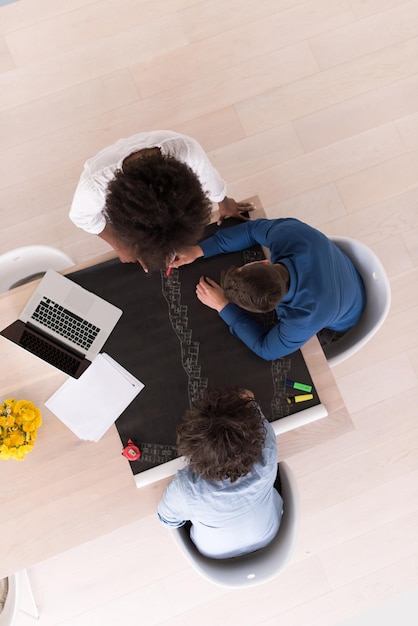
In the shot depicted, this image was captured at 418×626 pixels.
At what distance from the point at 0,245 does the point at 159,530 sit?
1.34 m

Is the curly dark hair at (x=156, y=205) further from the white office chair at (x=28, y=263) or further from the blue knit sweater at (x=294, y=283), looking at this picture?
the white office chair at (x=28, y=263)

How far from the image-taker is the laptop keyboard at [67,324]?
1312 mm

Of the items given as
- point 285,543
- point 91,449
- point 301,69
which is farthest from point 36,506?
point 301,69

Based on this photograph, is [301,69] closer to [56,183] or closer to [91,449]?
[56,183]

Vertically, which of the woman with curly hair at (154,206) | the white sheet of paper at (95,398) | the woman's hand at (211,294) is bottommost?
the white sheet of paper at (95,398)

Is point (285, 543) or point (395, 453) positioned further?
point (395, 453)

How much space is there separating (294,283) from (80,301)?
59 centimetres

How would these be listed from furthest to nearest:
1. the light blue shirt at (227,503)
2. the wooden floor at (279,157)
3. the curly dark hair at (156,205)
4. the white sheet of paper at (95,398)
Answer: the wooden floor at (279,157)
the white sheet of paper at (95,398)
the light blue shirt at (227,503)
the curly dark hair at (156,205)

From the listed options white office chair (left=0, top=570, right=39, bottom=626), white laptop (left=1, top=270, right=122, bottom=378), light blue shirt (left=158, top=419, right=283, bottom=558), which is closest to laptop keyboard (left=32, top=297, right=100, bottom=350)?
white laptop (left=1, top=270, right=122, bottom=378)

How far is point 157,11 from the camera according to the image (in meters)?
2.13

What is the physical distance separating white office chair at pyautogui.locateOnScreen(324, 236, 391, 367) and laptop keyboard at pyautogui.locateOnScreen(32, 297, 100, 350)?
0.73m

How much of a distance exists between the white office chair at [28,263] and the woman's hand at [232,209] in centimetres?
49

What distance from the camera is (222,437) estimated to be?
1111mm

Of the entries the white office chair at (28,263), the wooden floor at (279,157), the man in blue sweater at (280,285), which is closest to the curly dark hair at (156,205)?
the man in blue sweater at (280,285)
